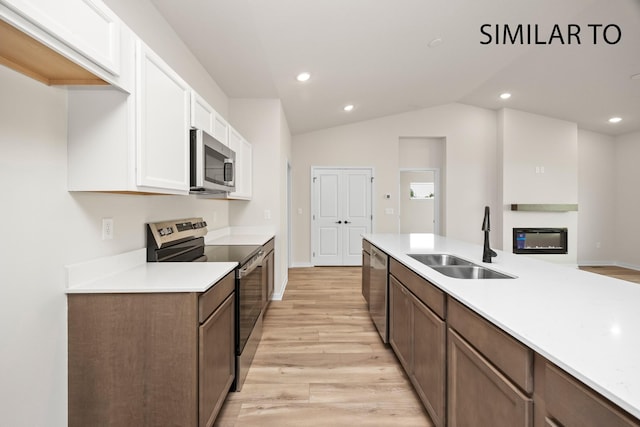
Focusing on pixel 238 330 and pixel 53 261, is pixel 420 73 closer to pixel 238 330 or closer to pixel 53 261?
pixel 238 330

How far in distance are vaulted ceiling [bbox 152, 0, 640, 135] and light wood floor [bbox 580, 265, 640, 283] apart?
2866 mm

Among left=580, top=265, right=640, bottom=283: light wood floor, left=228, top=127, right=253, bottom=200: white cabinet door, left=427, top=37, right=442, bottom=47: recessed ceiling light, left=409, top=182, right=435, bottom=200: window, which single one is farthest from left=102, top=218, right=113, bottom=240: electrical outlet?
left=409, top=182, right=435, bottom=200: window

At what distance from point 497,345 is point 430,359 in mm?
652

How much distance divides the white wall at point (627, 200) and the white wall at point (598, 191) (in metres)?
0.08

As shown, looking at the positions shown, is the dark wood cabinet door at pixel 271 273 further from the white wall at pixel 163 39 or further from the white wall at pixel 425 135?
the white wall at pixel 425 135

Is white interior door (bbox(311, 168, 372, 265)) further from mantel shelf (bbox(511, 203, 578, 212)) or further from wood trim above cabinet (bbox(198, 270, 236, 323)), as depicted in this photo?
wood trim above cabinet (bbox(198, 270, 236, 323))

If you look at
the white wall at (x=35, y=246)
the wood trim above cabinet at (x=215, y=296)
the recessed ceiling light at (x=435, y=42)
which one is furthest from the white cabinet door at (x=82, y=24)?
the recessed ceiling light at (x=435, y=42)

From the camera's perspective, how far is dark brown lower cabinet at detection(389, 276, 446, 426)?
1440 mm

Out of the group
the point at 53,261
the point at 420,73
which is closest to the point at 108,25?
the point at 53,261

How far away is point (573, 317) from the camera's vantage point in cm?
96

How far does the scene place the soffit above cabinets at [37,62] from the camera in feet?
2.95

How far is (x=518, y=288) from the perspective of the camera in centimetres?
129

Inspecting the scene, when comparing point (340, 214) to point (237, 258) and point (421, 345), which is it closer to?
point (237, 258)

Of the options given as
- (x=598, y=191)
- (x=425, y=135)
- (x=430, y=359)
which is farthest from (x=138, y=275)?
(x=598, y=191)
